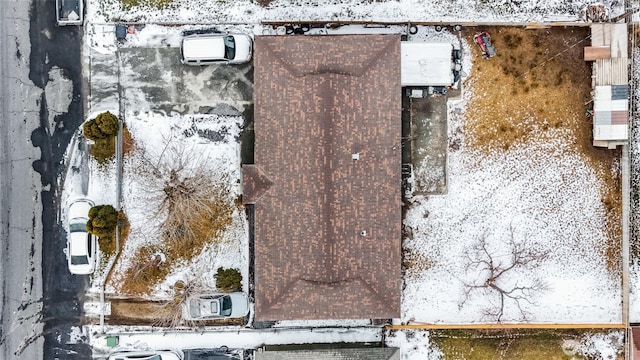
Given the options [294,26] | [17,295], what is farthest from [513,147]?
[17,295]

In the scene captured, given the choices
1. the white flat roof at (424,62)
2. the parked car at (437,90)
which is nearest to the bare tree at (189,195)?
the white flat roof at (424,62)

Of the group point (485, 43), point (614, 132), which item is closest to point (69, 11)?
point (485, 43)

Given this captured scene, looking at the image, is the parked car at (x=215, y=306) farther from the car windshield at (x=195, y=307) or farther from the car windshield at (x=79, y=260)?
the car windshield at (x=79, y=260)

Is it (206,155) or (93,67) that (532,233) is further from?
(93,67)

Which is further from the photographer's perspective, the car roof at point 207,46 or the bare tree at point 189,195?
the bare tree at point 189,195

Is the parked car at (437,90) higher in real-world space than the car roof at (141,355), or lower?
higher
